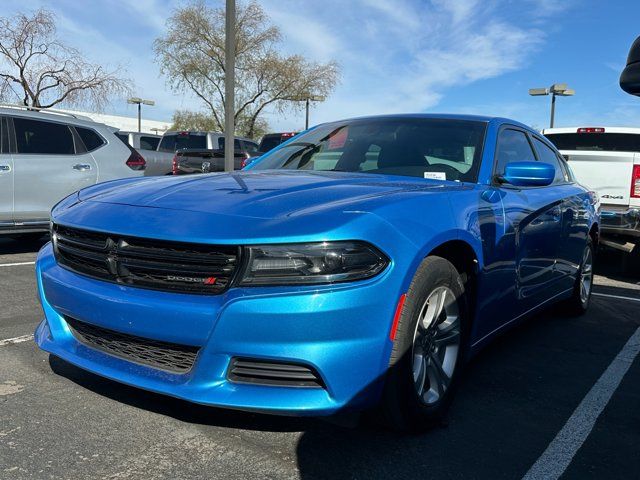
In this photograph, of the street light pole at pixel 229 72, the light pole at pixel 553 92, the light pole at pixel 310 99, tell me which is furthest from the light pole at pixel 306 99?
the street light pole at pixel 229 72

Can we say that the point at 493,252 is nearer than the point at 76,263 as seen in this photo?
No

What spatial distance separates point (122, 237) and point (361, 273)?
101 centimetres

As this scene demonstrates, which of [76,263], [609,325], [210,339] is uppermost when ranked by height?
[76,263]

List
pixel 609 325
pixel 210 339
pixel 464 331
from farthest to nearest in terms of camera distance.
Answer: pixel 609 325 → pixel 464 331 → pixel 210 339

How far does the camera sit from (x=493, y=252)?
3.21 meters

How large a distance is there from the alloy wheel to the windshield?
0.92 meters

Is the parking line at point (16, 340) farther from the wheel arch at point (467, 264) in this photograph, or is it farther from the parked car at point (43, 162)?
the parked car at point (43, 162)

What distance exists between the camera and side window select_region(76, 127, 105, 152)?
25.4 feet

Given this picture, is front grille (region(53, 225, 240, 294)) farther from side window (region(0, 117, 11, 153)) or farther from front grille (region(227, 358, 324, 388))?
side window (region(0, 117, 11, 153))

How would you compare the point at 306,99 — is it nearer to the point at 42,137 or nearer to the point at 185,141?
the point at 185,141

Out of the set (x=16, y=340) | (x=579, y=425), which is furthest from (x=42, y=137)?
(x=579, y=425)

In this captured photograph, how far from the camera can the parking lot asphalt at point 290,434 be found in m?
2.38

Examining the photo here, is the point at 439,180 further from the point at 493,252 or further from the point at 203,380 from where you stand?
the point at 203,380

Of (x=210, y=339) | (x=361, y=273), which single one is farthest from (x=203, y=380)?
(x=361, y=273)
